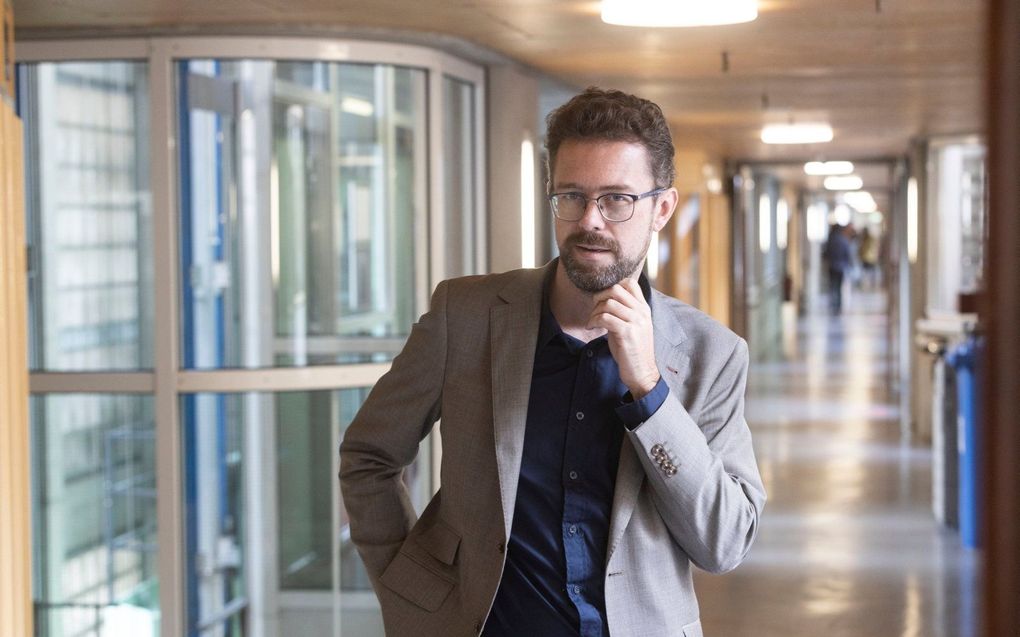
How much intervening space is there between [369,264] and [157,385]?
103 cm

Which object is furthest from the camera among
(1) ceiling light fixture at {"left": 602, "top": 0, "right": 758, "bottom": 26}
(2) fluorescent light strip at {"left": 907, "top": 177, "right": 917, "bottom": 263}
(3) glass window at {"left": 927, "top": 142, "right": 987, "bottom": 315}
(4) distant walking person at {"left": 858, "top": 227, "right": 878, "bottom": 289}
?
(4) distant walking person at {"left": 858, "top": 227, "right": 878, "bottom": 289}

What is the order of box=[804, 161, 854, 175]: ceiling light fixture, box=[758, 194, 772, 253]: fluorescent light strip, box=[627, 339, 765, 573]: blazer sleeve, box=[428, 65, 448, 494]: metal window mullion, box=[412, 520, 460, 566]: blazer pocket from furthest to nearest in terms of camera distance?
box=[758, 194, 772, 253]: fluorescent light strip, box=[804, 161, 854, 175]: ceiling light fixture, box=[428, 65, 448, 494]: metal window mullion, box=[412, 520, 460, 566]: blazer pocket, box=[627, 339, 765, 573]: blazer sleeve

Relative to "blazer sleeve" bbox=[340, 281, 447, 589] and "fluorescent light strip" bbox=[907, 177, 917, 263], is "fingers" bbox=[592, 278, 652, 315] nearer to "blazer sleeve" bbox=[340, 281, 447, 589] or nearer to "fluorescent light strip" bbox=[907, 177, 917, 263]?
"blazer sleeve" bbox=[340, 281, 447, 589]

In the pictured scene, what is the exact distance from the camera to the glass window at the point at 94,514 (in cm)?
539

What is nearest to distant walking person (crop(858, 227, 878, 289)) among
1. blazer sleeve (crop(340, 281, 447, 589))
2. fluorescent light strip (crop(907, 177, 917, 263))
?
fluorescent light strip (crop(907, 177, 917, 263))

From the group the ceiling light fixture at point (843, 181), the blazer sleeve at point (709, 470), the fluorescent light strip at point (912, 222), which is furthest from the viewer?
the ceiling light fixture at point (843, 181)

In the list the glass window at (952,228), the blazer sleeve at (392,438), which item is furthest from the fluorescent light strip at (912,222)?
the blazer sleeve at (392,438)

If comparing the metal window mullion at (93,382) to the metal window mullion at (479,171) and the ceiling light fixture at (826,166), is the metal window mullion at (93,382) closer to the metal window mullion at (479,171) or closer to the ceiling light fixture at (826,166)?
the metal window mullion at (479,171)

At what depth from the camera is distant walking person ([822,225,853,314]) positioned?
30.1m

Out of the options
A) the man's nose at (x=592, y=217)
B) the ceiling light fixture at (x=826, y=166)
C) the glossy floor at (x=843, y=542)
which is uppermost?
the ceiling light fixture at (x=826, y=166)

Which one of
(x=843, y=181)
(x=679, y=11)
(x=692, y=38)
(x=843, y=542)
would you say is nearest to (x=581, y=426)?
(x=679, y=11)

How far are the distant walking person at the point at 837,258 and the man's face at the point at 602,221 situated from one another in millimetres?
28801

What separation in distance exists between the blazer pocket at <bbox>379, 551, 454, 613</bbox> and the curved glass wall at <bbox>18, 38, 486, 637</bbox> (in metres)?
3.25

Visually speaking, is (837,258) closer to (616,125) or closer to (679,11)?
(679,11)
